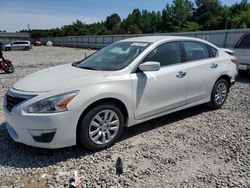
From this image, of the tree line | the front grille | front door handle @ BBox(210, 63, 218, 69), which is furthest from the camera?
the tree line

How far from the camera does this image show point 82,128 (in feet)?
11.2

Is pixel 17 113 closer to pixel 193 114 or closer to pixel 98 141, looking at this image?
pixel 98 141

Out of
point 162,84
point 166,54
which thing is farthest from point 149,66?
point 166,54

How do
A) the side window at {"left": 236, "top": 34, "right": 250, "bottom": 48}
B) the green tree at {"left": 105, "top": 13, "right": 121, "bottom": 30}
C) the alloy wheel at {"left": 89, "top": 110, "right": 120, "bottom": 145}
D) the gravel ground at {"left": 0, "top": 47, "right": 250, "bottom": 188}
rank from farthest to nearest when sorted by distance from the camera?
1. the green tree at {"left": 105, "top": 13, "right": 121, "bottom": 30}
2. the side window at {"left": 236, "top": 34, "right": 250, "bottom": 48}
3. the alloy wheel at {"left": 89, "top": 110, "right": 120, "bottom": 145}
4. the gravel ground at {"left": 0, "top": 47, "right": 250, "bottom": 188}

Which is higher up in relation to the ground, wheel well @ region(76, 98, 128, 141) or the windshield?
the windshield

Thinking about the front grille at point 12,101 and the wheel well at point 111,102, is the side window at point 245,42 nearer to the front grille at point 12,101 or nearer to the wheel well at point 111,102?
the wheel well at point 111,102

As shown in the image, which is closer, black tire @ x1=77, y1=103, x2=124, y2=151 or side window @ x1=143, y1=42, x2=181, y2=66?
black tire @ x1=77, y1=103, x2=124, y2=151

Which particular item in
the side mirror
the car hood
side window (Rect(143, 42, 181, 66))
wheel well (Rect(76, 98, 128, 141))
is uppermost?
side window (Rect(143, 42, 181, 66))

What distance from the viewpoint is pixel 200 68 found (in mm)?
4781

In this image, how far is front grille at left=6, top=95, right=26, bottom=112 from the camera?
3.40 metres

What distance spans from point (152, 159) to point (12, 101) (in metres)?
2.03

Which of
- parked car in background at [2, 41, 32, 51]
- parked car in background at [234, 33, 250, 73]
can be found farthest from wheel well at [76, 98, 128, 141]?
parked car in background at [2, 41, 32, 51]

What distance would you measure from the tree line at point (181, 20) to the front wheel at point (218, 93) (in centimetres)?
5262

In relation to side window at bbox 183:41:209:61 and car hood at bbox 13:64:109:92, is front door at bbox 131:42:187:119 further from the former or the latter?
car hood at bbox 13:64:109:92
